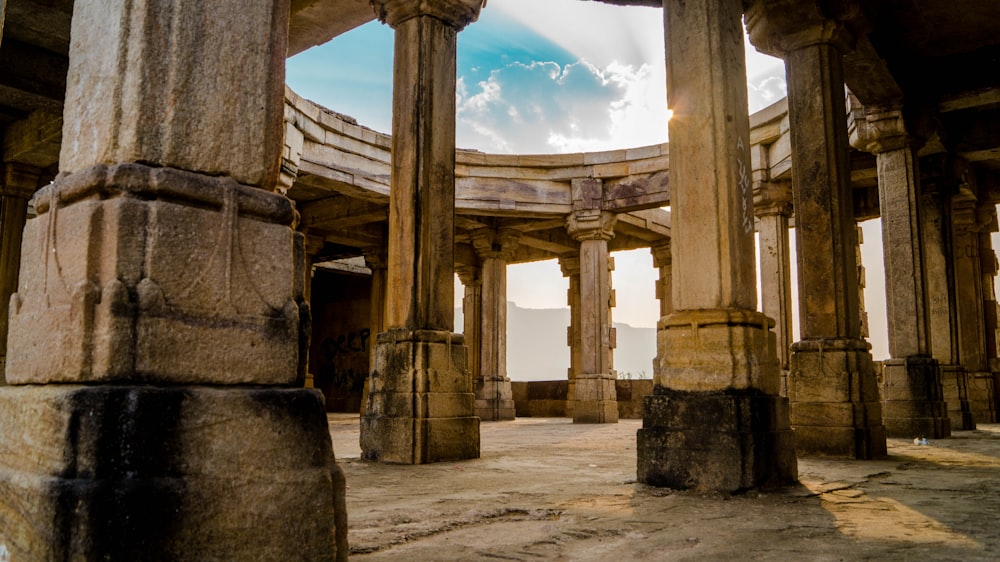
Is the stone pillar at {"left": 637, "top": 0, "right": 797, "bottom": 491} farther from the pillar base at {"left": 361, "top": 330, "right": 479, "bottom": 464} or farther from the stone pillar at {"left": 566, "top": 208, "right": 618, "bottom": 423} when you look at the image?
→ the stone pillar at {"left": 566, "top": 208, "right": 618, "bottom": 423}

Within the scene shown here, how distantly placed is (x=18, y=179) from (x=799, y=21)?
478 inches

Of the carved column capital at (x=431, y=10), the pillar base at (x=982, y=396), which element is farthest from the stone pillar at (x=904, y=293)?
the carved column capital at (x=431, y=10)

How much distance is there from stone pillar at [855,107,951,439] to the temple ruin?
0.04 metres

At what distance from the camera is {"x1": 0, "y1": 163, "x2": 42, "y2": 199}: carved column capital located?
12.3m

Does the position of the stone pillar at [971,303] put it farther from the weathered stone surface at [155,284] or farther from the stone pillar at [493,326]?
the weathered stone surface at [155,284]

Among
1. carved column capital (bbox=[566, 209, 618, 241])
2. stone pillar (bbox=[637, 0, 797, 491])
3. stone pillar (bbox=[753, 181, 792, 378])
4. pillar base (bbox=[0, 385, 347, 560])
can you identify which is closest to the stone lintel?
stone pillar (bbox=[637, 0, 797, 491])

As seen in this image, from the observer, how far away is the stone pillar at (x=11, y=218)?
39.2ft

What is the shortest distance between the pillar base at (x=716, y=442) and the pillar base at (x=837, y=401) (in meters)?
2.20

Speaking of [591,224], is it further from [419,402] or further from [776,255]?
[419,402]

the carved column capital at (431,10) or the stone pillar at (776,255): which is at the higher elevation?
the carved column capital at (431,10)

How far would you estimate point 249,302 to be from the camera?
2268 millimetres

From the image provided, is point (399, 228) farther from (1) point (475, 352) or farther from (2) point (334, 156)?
(1) point (475, 352)

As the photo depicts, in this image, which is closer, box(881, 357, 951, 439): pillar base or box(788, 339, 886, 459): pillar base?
box(788, 339, 886, 459): pillar base

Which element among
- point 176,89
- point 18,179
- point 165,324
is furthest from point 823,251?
point 18,179
